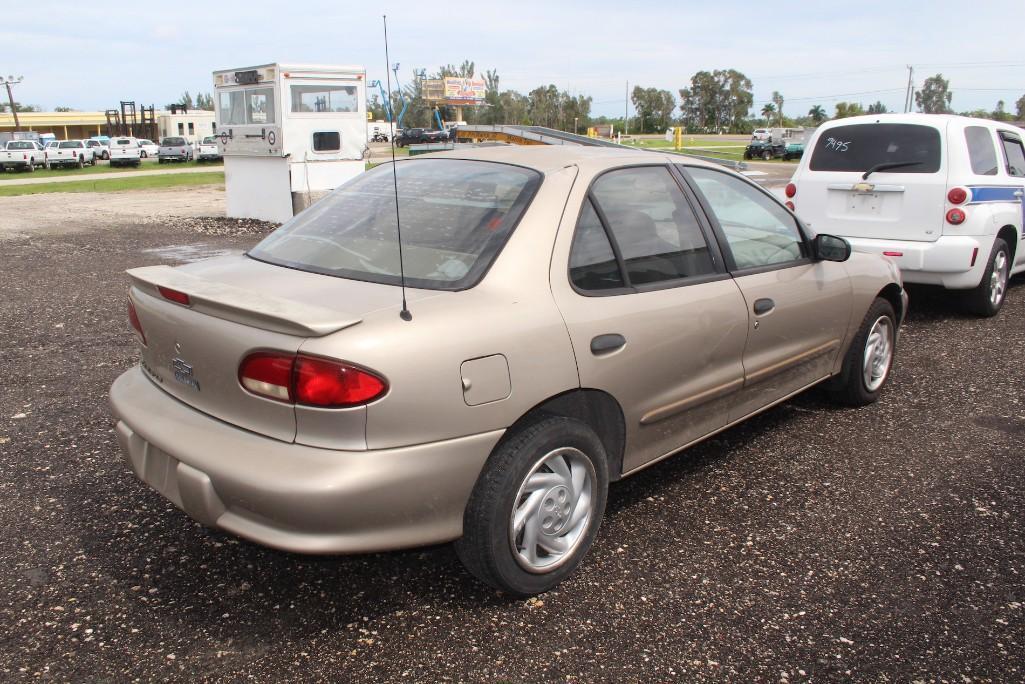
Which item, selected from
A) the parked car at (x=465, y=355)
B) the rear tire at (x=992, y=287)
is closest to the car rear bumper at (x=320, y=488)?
the parked car at (x=465, y=355)

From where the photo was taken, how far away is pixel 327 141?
1419 cm

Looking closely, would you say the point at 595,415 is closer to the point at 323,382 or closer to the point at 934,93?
the point at 323,382

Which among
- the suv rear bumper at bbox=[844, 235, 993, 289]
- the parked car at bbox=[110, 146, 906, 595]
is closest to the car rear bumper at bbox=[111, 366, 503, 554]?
the parked car at bbox=[110, 146, 906, 595]

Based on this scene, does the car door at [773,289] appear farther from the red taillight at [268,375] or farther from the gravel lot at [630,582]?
the red taillight at [268,375]

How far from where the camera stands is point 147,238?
43.6 feet

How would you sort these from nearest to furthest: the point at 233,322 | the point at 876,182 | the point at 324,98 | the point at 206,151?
the point at 233,322, the point at 876,182, the point at 324,98, the point at 206,151

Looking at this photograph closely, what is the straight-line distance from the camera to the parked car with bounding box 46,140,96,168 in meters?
40.3

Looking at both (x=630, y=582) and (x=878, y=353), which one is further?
(x=878, y=353)

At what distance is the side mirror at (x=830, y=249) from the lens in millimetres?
4254

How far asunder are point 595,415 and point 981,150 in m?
5.90

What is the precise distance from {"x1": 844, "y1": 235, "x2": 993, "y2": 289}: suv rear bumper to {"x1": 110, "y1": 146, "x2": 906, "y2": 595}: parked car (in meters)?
3.38

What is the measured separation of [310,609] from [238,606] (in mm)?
251

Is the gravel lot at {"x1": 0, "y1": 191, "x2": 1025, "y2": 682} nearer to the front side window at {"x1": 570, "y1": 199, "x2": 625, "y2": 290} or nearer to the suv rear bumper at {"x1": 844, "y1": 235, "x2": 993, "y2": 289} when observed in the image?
the front side window at {"x1": 570, "y1": 199, "x2": 625, "y2": 290}

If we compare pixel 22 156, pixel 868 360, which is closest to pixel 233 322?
pixel 868 360
